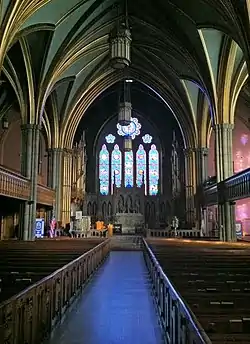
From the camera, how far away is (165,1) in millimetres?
18578

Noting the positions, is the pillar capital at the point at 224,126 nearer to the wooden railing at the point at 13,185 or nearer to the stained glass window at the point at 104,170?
the wooden railing at the point at 13,185

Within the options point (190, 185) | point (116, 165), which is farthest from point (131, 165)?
point (190, 185)

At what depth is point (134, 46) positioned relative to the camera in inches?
1001

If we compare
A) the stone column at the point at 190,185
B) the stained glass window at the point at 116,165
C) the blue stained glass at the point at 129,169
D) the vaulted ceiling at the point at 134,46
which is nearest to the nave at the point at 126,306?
the vaulted ceiling at the point at 134,46

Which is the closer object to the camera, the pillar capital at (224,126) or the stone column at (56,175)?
the pillar capital at (224,126)

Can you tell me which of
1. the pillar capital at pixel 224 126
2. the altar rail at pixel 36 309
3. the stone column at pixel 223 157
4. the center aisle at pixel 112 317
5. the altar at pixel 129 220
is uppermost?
the pillar capital at pixel 224 126

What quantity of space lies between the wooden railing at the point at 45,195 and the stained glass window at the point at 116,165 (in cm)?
1146

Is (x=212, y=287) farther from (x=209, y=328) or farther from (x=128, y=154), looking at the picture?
(x=128, y=154)

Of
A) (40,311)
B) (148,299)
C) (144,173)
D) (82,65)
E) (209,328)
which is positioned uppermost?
(82,65)

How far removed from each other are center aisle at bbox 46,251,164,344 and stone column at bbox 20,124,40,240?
1046 cm

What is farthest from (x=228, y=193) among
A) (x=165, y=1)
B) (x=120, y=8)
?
(x=120, y=8)

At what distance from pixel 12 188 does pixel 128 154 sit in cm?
2123

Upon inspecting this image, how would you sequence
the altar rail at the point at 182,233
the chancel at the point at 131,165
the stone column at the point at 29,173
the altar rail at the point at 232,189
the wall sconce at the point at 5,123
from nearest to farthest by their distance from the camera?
1. the altar rail at the point at 232,189
2. the stone column at the point at 29,173
3. the wall sconce at the point at 5,123
4. the altar rail at the point at 182,233
5. the chancel at the point at 131,165

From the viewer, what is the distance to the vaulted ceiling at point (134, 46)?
14781mm
